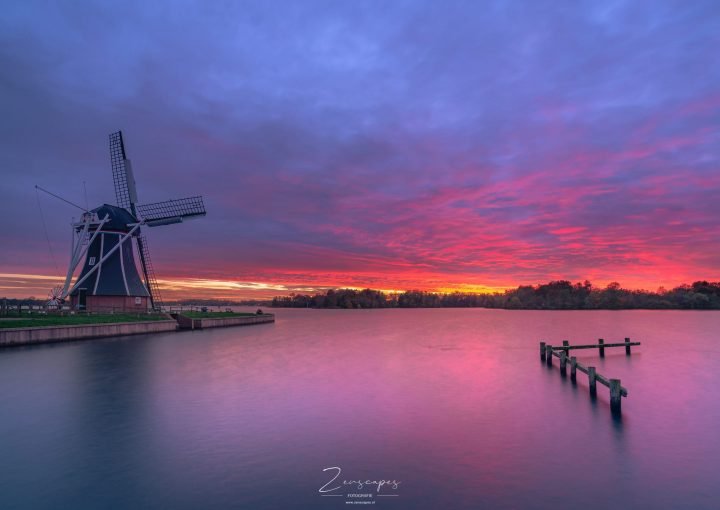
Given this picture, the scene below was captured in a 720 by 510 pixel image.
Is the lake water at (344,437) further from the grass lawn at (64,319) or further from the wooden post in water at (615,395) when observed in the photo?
the grass lawn at (64,319)

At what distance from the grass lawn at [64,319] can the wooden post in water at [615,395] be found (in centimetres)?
4363

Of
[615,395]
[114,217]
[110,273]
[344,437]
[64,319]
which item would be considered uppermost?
[114,217]

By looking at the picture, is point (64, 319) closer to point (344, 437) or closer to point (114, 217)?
point (114, 217)

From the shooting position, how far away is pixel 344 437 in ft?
51.8

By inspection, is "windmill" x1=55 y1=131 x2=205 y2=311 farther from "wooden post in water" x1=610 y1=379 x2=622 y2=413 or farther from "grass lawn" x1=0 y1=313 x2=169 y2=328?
"wooden post in water" x1=610 y1=379 x2=622 y2=413

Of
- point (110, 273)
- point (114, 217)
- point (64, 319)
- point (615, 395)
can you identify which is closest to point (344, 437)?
point (615, 395)

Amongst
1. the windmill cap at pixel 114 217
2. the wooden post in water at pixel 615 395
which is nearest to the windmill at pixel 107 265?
the windmill cap at pixel 114 217

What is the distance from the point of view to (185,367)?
31594 mm

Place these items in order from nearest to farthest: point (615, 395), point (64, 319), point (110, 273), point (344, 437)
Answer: point (344, 437)
point (615, 395)
point (64, 319)
point (110, 273)

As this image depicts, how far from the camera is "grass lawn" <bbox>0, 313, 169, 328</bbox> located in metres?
39.0

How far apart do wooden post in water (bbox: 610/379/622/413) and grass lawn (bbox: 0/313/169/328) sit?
43.6m

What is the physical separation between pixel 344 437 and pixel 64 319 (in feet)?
131

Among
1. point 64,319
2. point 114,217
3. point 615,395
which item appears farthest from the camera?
point 114,217

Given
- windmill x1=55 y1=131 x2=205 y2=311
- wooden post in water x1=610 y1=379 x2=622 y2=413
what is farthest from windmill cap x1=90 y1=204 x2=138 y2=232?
wooden post in water x1=610 y1=379 x2=622 y2=413
